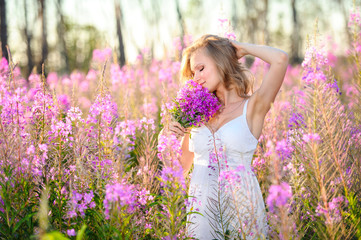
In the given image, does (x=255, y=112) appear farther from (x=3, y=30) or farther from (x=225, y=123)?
(x=3, y=30)

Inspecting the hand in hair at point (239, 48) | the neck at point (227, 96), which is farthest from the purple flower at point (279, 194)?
the hand in hair at point (239, 48)

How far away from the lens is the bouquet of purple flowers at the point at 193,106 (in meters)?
2.64

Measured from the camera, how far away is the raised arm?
8.87 ft

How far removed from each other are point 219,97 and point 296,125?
81 centimetres

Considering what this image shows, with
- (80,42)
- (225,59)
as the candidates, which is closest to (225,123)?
(225,59)

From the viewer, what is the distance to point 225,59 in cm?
291

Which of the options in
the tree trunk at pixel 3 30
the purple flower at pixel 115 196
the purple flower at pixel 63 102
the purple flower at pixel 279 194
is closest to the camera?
the purple flower at pixel 279 194

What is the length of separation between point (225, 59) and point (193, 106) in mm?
597

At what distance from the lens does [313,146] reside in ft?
6.07

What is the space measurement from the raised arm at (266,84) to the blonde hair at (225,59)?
20cm

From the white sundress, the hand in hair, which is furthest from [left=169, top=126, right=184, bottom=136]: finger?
the hand in hair

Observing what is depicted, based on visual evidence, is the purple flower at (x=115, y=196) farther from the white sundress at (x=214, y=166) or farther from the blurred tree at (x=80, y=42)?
the blurred tree at (x=80, y=42)

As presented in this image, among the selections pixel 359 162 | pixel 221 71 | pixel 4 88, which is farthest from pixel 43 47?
pixel 359 162

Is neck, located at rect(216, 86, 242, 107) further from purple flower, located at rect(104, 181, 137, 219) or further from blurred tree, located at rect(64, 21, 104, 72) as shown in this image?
blurred tree, located at rect(64, 21, 104, 72)
